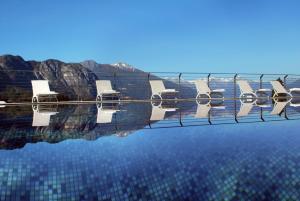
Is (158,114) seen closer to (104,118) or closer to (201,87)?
(104,118)

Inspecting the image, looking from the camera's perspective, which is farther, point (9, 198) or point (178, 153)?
point (178, 153)

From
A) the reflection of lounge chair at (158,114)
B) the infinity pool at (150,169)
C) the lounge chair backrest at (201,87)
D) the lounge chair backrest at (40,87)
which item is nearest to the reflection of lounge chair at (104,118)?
the reflection of lounge chair at (158,114)

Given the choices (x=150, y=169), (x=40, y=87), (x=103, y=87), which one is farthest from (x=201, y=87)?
(x=150, y=169)

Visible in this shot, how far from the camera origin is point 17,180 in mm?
1271

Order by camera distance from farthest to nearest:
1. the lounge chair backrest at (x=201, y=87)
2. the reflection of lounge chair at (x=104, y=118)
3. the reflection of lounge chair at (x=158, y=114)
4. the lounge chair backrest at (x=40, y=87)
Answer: the lounge chair backrest at (x=201, y=87), the lounge chair backrest at (x=40, y=87), the reflection of lounge chair at (x=158, y=114), the reflection of lounge chair at (x=104, y=118)

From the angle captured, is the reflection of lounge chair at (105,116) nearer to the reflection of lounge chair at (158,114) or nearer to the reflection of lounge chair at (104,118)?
the reflection of lounge chair at (104,118)

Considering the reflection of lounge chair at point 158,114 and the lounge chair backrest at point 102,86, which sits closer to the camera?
the reflection of lounge chair at point 158,114

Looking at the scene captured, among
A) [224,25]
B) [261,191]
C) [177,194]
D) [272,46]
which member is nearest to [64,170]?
[177,194]

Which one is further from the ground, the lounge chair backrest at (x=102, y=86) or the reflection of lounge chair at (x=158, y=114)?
the reflection of lounge chair at (x=158, y=114)

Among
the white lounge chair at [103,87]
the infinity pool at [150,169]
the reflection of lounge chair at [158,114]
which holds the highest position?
the infinity pool at [150,169]

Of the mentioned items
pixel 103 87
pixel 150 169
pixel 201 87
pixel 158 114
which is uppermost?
pixel 150 169

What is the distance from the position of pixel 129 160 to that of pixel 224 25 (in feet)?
56.1

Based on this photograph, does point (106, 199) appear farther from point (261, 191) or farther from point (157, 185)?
point (261, 191)

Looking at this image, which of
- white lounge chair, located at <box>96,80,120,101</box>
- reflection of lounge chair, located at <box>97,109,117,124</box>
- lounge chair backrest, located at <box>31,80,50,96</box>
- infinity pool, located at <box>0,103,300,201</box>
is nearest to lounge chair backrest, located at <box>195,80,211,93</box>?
white lounge chair, located at <box>96,80,120,101</box>
